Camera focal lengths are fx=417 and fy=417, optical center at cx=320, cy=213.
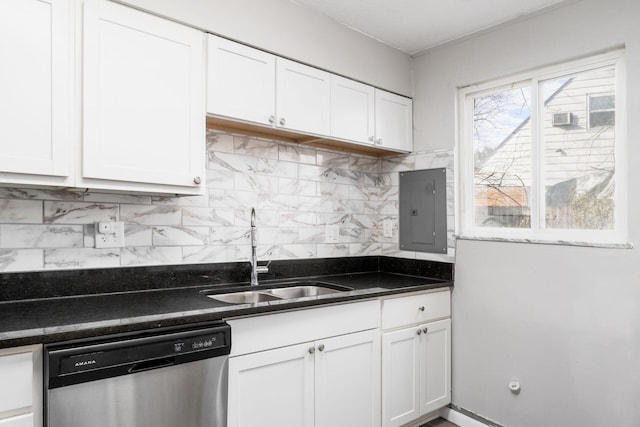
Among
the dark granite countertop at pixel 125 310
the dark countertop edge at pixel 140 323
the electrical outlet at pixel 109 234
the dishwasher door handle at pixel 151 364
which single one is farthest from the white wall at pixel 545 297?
the electrical outlet at pixel 109 234

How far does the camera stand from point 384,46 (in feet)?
9.26

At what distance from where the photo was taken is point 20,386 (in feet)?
4.25

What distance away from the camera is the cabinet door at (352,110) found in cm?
251

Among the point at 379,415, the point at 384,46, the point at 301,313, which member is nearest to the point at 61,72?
the point at 301,313

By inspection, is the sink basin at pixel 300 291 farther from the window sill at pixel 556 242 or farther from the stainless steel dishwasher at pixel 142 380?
the window sill at pixel 556 242

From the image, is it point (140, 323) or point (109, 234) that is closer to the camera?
point (140, 323)

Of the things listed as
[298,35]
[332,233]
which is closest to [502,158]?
[332,233]

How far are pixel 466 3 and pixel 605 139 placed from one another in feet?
3.40

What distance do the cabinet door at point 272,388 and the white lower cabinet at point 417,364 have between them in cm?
55

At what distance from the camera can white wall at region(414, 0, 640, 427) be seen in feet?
6.66

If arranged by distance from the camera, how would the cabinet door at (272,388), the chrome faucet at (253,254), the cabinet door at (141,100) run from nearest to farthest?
the cabinet door at (141,100)
the cabinet door at (272,388)
the chrome faucet at (253,254)

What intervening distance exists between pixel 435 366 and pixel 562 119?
1.65 metres

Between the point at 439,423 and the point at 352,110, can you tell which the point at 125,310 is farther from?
the point at 439,423

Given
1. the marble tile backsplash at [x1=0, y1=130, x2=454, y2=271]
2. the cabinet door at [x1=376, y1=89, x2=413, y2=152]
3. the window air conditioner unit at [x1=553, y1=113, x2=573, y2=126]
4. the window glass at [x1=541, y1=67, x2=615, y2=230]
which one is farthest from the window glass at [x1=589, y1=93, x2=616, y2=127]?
the cabinet door at [x1=376, y1=89, x2=413, y2=152]
